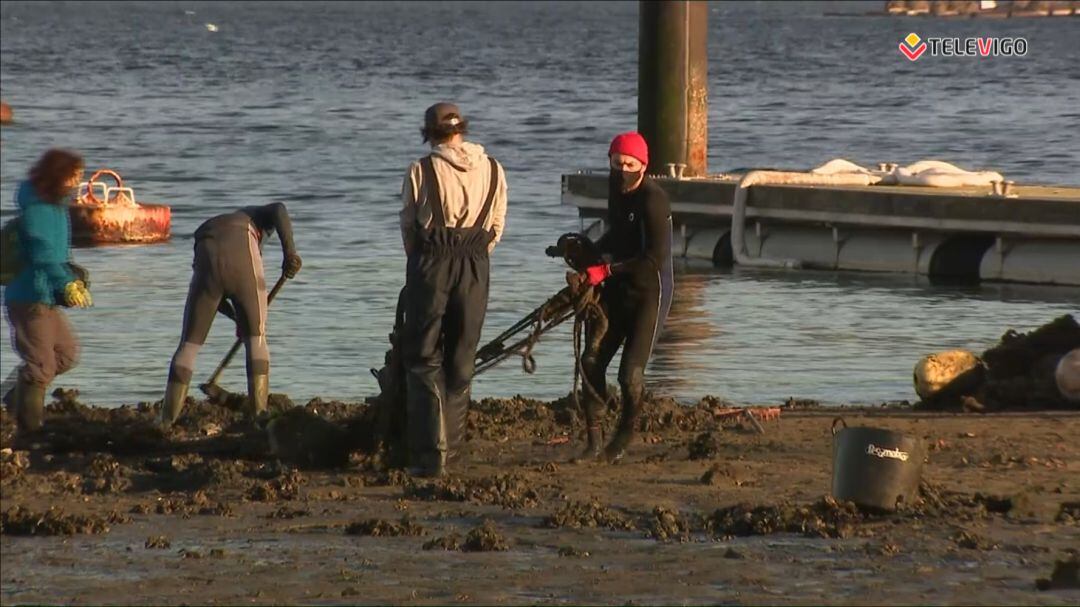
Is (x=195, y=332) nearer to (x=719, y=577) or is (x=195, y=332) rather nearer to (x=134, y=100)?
(x=719, y=577)

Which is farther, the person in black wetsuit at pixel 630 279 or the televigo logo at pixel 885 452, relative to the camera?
the person in black wetsuit at pixel 630 279

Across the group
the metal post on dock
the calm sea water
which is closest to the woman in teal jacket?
the calm sea water

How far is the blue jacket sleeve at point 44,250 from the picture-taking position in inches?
386

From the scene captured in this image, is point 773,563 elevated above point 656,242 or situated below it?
below

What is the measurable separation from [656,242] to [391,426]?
4.88 ft

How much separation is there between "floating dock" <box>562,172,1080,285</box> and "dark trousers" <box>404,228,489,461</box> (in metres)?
10.1

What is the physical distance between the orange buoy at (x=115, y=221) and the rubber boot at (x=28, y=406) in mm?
11616

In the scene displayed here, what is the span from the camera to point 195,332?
10477 millimetres

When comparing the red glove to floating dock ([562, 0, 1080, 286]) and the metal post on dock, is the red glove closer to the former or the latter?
floating dock ([562, 0, 1080, 286])

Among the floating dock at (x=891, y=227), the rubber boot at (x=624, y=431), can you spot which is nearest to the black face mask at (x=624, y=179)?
the rubber boot at (x=624, y=431)

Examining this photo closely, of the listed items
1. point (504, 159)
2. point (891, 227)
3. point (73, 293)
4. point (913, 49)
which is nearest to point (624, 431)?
point (73, 293)

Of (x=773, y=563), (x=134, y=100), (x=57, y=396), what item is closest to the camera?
(x=773, y=563)

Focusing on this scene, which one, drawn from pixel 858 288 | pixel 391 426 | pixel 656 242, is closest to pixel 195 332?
pixel 391 426

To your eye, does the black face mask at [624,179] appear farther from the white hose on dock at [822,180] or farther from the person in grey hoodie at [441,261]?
the white hose on dock at [822,180]
